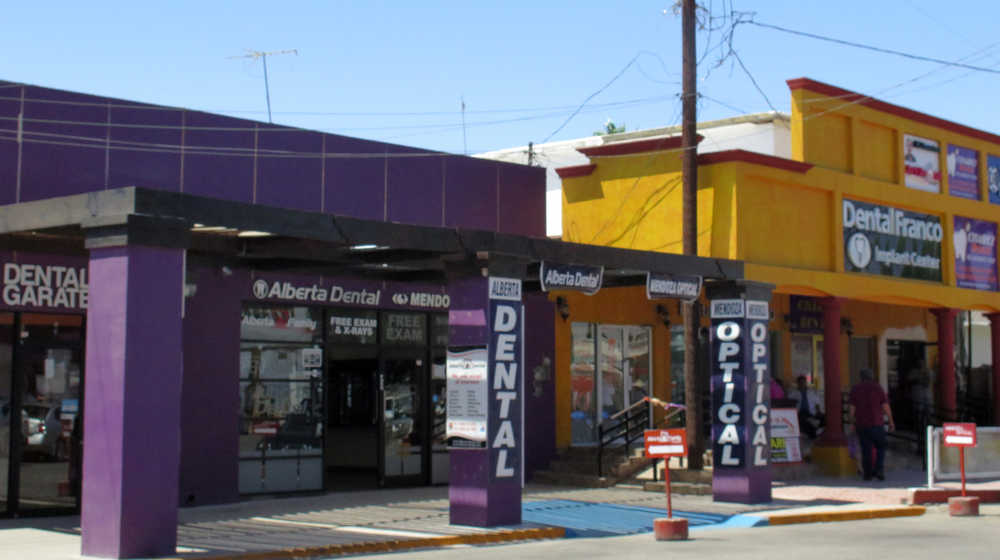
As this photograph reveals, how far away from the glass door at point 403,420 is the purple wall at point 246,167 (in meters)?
2.53

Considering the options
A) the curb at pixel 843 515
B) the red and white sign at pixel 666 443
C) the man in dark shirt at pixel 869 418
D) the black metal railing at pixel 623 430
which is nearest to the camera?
the red and white sign at pixel 666 443

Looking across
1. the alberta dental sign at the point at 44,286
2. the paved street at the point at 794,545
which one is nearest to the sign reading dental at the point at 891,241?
the paved street at the point at 794,545

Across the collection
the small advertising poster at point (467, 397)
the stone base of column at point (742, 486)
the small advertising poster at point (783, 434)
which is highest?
the small advertising poster at point (467, 397)

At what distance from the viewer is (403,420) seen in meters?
20.6

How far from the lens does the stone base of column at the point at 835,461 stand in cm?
2273

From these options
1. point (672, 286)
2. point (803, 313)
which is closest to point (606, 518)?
point (672, 286)

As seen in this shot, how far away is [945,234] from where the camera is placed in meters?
26.0

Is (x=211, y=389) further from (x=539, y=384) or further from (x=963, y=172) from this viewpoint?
(x=963, y=172)

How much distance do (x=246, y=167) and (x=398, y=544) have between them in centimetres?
732

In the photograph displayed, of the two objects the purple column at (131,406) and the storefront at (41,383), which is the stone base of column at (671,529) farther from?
the storefront at (41,383)

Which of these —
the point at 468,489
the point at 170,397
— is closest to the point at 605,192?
the point at 468,489

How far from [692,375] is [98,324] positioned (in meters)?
10.9

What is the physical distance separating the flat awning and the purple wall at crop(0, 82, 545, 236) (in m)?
1.29

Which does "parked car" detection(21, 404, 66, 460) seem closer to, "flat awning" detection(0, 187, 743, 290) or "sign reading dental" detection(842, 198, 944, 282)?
"flat awning" detection(0, 187, 743, 290)
